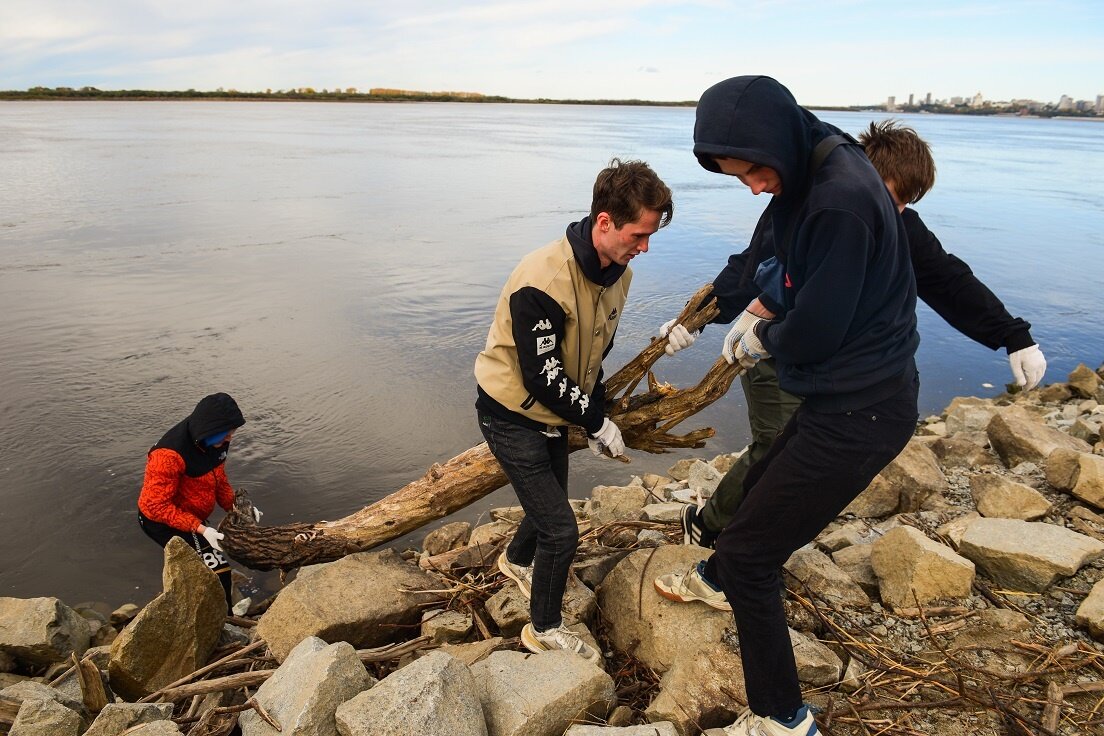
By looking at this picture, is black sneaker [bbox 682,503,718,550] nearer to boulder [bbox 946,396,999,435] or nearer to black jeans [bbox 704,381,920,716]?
black jeans [bbox 704,381,920,716]

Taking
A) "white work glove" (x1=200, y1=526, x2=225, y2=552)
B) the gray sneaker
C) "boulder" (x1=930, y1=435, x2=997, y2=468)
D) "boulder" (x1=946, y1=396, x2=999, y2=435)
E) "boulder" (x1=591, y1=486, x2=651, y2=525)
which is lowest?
"boulder" (x1=946, y1=396, x2=999, y2=435)

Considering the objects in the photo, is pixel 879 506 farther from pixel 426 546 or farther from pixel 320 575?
pixel 320 575

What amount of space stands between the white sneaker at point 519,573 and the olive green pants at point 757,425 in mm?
929

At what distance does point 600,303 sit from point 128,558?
4450 millimetres

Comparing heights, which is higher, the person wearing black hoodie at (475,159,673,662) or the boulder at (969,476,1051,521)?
the person wearing black hoodie at (475,159,673,662)

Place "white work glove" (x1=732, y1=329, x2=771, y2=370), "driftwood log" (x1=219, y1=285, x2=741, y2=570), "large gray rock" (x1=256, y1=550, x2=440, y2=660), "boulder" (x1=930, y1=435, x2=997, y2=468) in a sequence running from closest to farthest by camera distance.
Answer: "white work glove" (x1=732, y1=329, x2=771, y2=370) → "large gray rock" (x1=256, y1=550, x2=440, y2=660) → "driftwood log" (x1=219, y1=285, x2=741, y2=570) → "boulder" (x1=930, y1=435, x2=997, y2=468)

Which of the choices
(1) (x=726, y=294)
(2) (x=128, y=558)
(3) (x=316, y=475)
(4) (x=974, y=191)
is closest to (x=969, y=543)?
(1) (x=726, y=294)

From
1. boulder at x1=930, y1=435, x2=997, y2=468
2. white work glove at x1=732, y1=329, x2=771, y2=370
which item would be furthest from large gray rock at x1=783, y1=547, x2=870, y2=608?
boulder at x1=930, y1=435, x2=997, y2=468

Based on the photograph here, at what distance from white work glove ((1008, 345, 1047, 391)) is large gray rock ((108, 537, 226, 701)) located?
3836 mm

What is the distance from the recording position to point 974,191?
22875 mm

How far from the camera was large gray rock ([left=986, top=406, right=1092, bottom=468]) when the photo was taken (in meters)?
5.40

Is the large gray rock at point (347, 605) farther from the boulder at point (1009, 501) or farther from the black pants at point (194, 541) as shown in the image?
the boulder at point (1009, 501)

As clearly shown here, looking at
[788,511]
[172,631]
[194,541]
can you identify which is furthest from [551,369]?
[194,541]

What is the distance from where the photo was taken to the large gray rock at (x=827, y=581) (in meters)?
3.54
